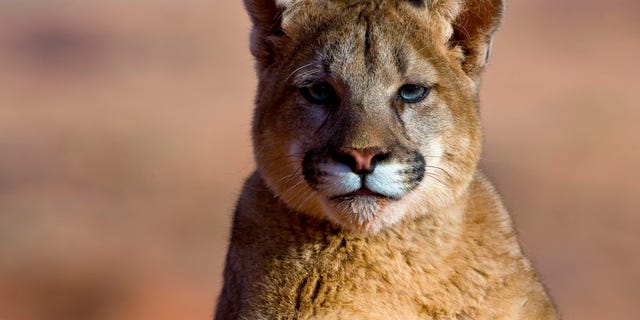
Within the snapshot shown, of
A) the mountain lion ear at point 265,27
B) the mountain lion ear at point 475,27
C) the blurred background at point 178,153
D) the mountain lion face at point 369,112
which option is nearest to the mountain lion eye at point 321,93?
the mountain lion face at point 369,112

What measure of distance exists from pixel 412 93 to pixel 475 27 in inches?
28.3

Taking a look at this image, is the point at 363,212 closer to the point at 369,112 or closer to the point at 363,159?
the point at 363,159

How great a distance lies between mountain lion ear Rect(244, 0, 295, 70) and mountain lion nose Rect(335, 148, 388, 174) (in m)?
1.39

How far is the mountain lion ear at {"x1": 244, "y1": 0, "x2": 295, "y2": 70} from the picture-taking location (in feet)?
28.1

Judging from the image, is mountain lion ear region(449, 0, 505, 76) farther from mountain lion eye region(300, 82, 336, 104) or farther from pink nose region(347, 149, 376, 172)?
pink nose region(347, 149, 376, 172)

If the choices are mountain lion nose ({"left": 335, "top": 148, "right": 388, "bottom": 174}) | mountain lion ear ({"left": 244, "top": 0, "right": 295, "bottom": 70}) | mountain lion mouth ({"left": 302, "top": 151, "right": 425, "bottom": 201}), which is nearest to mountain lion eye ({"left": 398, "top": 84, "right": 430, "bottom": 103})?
mountain lion mouth ({"left": 302, "top": 151, "right": 425, "bottom": 201})

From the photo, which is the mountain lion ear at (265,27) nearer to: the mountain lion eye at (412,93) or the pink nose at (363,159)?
the mountain lion eye at (412,93)

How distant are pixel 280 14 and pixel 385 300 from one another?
79.6 inches

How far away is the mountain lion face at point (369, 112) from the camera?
7.59 m

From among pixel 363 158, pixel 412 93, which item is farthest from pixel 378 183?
pixel 412 93

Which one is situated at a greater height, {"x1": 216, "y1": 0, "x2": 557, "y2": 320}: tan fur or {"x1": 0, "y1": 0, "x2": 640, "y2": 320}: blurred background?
{"x1": 216, "y1": 0, "x2": 557, "y2": 320}: tan fur

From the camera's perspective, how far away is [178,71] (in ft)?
99.5

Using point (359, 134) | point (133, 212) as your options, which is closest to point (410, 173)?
point (359, 134)

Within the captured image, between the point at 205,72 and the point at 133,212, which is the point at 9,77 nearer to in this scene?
the point at 205,72
